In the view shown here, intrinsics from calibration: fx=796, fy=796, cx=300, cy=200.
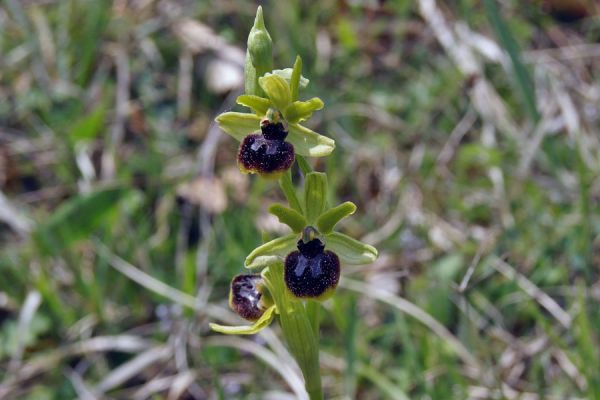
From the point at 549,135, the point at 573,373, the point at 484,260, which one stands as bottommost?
the point at 573,373

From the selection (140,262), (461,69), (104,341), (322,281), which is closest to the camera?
(322,281)

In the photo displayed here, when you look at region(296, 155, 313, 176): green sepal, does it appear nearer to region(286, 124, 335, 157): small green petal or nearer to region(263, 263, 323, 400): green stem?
region(286, 124, 335, 157): small green petal

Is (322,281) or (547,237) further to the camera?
(547,237)

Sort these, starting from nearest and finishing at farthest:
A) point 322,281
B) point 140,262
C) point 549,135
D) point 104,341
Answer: point 322,281 → point 104,341 → point 140,262 → point 549,135

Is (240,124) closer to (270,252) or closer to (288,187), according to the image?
(288,187)

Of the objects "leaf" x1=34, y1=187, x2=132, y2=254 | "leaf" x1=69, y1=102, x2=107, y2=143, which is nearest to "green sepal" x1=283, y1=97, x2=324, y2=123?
"leaf" x1=34, y1=187, x2=132, y2=254

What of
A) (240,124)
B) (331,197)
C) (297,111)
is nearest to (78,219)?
(331,197)

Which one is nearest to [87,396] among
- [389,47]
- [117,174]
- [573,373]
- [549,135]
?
[117,174]

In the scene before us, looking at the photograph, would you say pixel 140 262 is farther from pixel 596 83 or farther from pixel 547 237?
pixel 596 83
